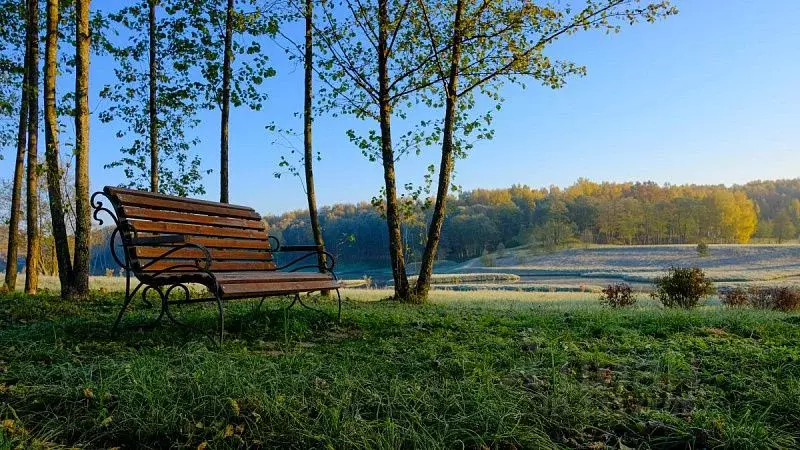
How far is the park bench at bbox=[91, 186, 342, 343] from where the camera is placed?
14.9 ft

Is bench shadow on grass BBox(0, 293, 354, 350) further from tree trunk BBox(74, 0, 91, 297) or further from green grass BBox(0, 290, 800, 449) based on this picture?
tree trunk BBox(74, 0, 91, 297)

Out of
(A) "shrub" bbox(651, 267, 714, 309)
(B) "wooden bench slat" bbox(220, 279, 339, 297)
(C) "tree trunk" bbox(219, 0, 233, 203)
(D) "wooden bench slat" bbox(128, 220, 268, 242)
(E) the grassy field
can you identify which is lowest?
(E) the grassy field

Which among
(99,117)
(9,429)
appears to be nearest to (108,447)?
(9,429)

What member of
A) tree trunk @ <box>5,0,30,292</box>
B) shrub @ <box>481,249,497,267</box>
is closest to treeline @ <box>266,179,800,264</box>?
shrub @ <box>481,249,497,267</box>

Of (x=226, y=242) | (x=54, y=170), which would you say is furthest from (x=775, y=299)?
(x=54, y=170)

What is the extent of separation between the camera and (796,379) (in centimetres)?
338

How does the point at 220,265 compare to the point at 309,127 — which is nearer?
the point at 220,265

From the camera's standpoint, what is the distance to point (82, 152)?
8305 millimetres

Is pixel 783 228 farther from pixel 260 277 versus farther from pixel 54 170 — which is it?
pixel 260 277

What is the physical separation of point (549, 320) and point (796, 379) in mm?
2955

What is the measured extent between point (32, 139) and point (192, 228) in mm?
6377

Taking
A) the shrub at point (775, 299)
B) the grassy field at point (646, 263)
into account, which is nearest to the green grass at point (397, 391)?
the shrub at point (775, 299)

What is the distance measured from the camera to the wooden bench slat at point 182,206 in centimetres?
503

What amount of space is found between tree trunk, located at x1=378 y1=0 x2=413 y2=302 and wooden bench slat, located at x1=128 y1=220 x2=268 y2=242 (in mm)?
4711
